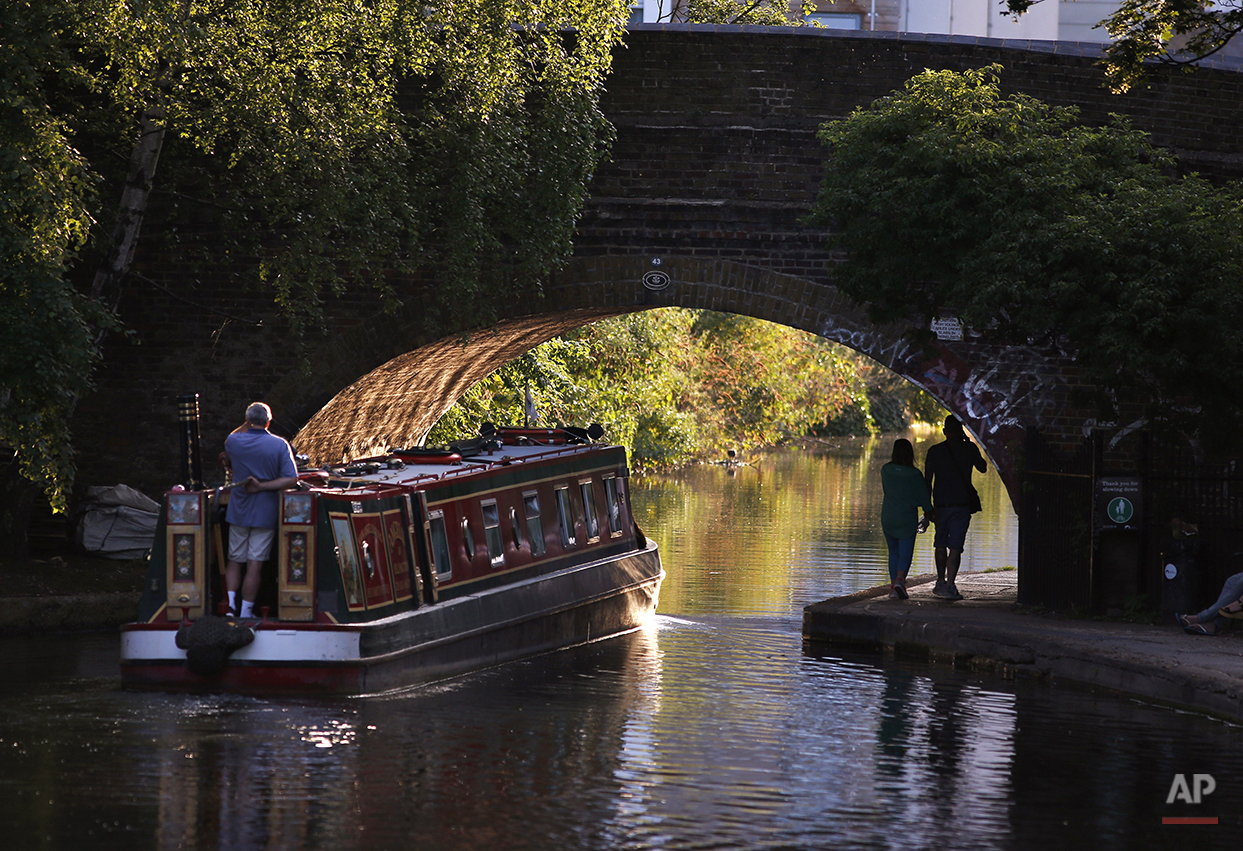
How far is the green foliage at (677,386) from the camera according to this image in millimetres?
23844

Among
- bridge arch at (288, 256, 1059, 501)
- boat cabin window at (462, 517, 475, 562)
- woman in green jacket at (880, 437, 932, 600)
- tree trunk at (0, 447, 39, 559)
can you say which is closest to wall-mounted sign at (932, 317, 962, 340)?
bridge arch at (288, 256, 1059, 501)

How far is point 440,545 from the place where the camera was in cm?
1123

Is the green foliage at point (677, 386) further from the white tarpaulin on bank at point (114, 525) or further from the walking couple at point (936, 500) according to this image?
the walking couple at point (936, 500)

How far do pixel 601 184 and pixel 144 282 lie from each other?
4390 mm

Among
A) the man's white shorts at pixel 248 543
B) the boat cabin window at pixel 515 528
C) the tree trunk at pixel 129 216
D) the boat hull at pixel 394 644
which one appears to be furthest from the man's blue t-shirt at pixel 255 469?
the tree trunk at pixel 129 216

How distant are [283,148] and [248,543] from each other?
3840mm

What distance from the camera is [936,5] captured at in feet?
94.1

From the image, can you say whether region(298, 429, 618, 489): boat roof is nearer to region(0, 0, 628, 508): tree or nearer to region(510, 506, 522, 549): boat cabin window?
region(510, 506, 522, 549): boat cabin window

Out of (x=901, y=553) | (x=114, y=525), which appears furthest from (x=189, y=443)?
(x=901, y=553)

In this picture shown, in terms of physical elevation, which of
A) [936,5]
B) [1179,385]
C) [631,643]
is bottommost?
[631,643]

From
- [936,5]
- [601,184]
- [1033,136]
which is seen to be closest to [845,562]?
[601,184]

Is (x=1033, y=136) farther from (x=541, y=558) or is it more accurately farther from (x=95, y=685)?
(x=95, y=685)

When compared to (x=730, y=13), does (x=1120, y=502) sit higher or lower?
lower

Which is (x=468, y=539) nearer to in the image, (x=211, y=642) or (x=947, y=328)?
(x=211, y=642)
